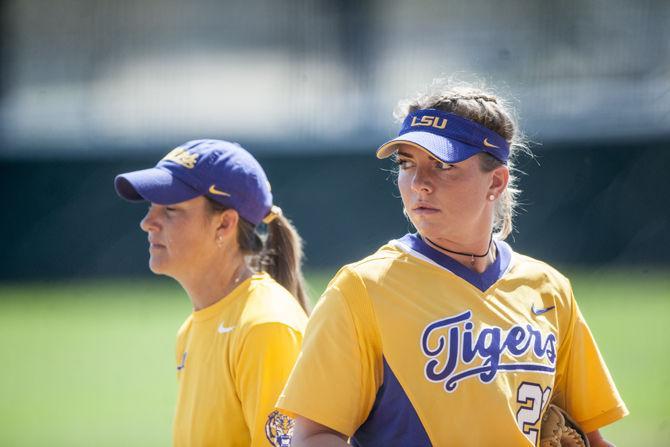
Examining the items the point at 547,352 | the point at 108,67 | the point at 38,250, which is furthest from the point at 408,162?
the point at 108,67

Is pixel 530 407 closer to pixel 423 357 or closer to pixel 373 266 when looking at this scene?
pixel 423 357

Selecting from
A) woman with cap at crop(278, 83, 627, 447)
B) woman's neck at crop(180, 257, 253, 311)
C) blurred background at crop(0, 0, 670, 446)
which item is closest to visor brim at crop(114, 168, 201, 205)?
woman's neck at crop(180, 257, 253, 311)

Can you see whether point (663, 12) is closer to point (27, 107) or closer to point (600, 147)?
point (600, 147)

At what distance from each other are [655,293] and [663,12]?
303 centimetres

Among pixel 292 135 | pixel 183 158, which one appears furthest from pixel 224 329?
pixel 292 135

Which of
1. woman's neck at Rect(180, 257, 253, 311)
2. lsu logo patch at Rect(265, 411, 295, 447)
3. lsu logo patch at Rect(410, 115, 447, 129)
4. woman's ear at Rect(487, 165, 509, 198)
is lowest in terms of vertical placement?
lsu logo patch at Rect(265, 411, 295, 447)

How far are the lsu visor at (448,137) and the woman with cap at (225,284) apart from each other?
1.98 ft

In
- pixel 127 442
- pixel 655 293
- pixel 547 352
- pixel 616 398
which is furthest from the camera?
pixel 655 293

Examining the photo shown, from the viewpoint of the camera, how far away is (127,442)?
5707mm

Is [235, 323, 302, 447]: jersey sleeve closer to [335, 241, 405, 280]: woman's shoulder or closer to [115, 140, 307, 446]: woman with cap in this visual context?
[115, 140, 307, 446]: woman with cap

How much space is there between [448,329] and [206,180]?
3.21 ft

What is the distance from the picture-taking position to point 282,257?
9.43 feet

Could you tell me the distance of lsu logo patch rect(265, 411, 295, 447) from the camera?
228cm

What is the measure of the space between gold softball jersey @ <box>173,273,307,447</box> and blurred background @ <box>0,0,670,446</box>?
4.62 meters
